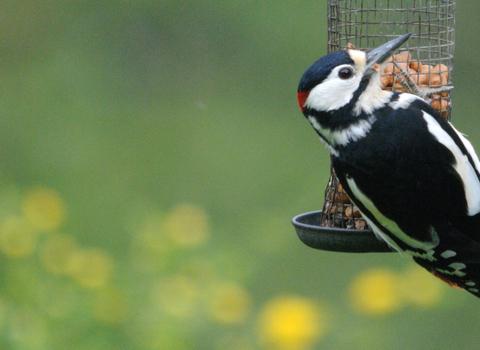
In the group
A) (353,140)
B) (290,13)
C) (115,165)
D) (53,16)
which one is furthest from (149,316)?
(53,16)

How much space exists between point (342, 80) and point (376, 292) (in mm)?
1659

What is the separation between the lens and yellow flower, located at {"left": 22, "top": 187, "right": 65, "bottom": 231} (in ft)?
11.2

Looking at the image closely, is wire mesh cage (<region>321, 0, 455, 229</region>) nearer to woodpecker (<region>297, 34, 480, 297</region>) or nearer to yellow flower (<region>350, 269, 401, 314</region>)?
woodpecker (<region>297, 34, 480, 297</region>)

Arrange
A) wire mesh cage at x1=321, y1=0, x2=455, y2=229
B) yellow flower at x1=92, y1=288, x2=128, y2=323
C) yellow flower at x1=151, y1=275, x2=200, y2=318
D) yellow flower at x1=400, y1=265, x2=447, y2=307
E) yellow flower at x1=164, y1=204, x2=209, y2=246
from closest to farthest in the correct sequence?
1. wire mesh cage at x1=321, y1=0, x2=455, y2=229
2. yellow flower at x1=92, y1=288, x2=128, y2=323
3. yellow flower at x1=151, y1=275, x2=200, y2=318
4. yellow flower at x1=164, y1=204, x2=209, y2=246
5. yellow flower at x1=400, y1=265, x2=447, y2=307

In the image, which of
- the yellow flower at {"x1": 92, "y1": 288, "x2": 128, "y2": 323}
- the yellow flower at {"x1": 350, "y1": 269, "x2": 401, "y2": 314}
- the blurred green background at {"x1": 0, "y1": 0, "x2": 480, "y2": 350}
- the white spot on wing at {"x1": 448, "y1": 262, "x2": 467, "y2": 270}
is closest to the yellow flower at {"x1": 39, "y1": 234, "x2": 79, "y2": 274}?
the blurred green background at {"x1": 0, "y1": 0, "x2": 480, "y2": 350}

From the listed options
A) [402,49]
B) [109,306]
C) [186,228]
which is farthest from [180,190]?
[402,49]

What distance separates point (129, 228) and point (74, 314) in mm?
689

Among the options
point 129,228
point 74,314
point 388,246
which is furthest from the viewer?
point 129,228

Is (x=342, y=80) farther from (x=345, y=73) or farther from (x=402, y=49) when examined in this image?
(x=402, y=49)

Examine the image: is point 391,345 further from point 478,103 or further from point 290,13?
point 290,13

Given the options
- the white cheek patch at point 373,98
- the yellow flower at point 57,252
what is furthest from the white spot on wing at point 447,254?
the yellow flower at point 57,252

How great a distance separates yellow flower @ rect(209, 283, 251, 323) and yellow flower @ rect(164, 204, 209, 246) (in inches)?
9.6

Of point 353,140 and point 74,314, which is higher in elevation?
point 353,140

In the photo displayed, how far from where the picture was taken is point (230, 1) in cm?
549
